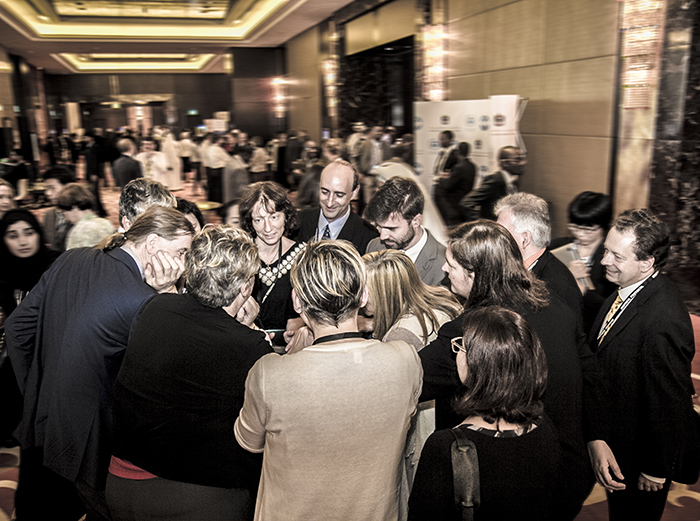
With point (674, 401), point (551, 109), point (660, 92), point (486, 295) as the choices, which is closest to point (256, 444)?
point (486, 295)

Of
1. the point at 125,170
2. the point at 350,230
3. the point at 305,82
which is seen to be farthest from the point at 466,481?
the point at 305,82

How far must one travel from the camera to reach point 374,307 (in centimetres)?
190

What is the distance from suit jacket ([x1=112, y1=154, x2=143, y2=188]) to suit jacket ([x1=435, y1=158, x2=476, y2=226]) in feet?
18.4

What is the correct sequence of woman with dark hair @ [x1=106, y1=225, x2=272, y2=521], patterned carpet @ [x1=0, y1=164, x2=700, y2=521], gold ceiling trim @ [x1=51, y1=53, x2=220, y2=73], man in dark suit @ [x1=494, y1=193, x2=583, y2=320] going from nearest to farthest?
woman with dark hair @ [x1=106, y1=225, x2=272, y2=521]
man in dark suit @ [x1=494, y1=193, x2=583, y2=320]
patterned carpet @ [x1=0, y1=164, x2=700, y2=521]
gold ceiling trim @ [x1=51, y1=53, x2=220, y2=73]

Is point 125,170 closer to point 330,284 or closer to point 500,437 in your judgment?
point 330,284

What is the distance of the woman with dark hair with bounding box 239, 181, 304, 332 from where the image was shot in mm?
2627

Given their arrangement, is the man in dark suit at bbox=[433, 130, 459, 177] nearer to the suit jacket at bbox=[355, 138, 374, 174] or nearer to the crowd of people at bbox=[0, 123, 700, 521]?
the suit jacket at bbox=[355, 138, 374, 174]

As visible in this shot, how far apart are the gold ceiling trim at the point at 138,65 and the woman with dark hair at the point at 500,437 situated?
22.1 metres

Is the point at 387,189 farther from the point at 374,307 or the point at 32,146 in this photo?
the point at 32,146

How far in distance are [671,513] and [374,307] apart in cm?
201

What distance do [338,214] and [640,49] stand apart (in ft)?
11.8

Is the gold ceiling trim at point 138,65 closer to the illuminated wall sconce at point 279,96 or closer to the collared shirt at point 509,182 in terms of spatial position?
the illuminated wall sconce at point 279,96

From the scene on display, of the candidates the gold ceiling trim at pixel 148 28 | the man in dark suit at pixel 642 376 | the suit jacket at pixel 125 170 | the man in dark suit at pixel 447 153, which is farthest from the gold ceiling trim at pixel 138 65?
the man in dark suit at pixel 642 376

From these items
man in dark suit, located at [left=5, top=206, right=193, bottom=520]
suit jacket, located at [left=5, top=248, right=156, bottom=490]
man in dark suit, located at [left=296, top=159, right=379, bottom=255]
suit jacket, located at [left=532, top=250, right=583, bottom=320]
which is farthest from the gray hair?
suit jacket, located at [left=5, top=248, right=156, bottom=490]
